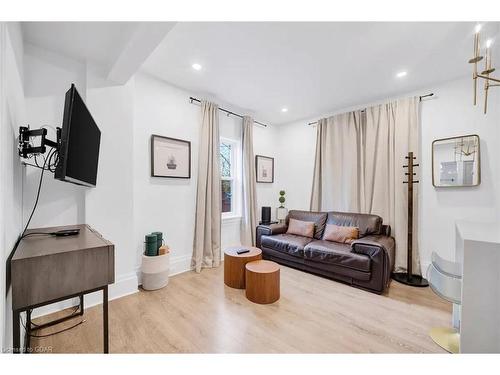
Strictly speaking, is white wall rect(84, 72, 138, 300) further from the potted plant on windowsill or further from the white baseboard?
the potted plant on windowsill

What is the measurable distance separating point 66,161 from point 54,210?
110 cm

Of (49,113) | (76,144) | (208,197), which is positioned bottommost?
(208,197)

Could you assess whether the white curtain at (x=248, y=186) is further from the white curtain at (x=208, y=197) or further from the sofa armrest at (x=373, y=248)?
the sofa armrest at (x=373, y=248)

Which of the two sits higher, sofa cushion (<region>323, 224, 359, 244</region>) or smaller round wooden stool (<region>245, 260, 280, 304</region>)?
sofa cushion (<region>323, 224, 359, 244</region>)

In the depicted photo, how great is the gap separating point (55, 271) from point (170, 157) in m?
1.89

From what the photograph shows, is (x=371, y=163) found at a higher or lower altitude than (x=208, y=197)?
higher

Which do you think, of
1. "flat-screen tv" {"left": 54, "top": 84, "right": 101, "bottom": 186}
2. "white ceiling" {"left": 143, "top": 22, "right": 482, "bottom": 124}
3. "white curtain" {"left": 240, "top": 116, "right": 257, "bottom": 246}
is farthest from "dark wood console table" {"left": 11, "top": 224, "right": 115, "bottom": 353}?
"white curtain" {"left": 240, "top": 116, "right": 257, "bottom": 246}

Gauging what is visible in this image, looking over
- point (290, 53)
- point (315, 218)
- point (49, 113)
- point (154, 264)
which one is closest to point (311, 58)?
point (290, 53)

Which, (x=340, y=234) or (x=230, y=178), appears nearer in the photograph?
(x=340, y=234)

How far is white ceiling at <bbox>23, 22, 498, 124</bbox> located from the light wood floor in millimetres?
2337

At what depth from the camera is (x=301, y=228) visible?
344 cm

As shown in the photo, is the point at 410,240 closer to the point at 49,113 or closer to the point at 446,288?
the point at 446,288

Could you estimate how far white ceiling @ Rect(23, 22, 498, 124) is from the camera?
1.77m
